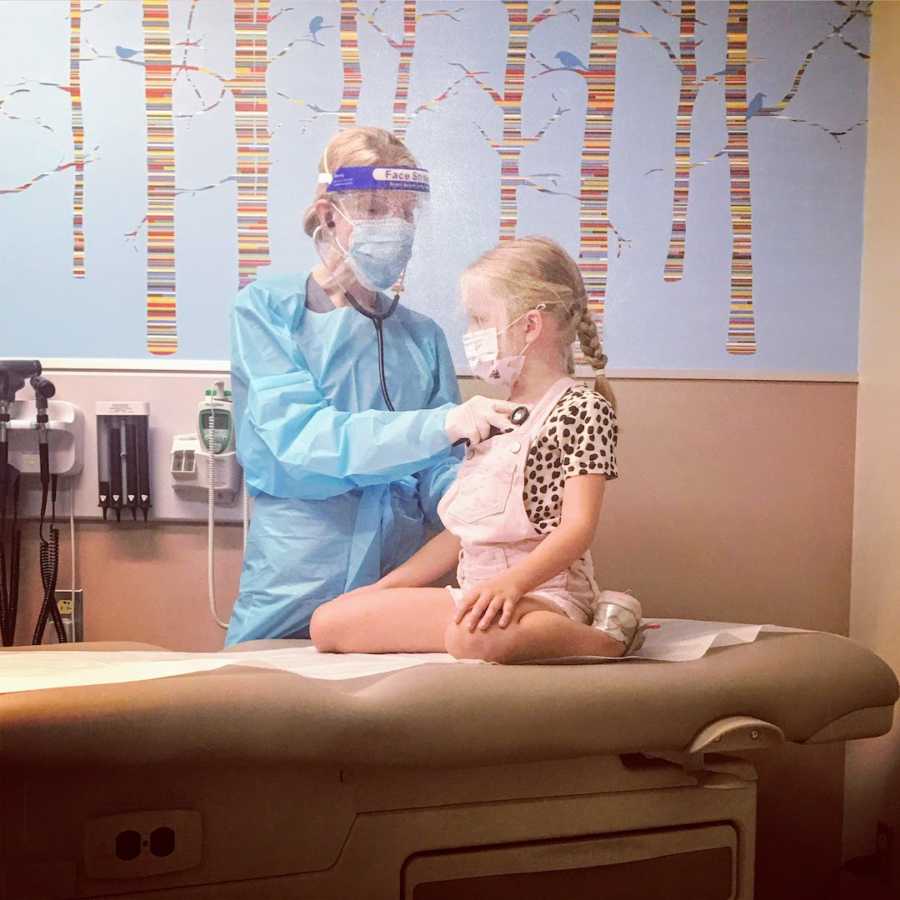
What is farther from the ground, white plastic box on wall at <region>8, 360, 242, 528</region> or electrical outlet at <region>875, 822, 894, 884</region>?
white plastic box on wall at <region>8, 360, 242, 528</region>

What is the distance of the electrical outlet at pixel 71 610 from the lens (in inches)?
72.9

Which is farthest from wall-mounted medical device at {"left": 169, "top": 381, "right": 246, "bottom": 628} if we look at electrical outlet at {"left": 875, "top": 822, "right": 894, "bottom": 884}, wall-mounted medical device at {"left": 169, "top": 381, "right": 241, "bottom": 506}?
electrical outlet at {"left": 875, "top": 822, "right": 894, "bottom": 884}

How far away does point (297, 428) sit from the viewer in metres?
1.54

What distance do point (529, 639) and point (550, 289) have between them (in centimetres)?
50

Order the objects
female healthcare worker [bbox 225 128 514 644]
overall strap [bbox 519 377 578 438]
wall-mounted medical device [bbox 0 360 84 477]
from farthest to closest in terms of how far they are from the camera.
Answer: wall-mounted medical device [bbox 0 360 84 477], female healthcare worker [bbox 225 128 514 644], overall strap [bbox 519 377 578 438]

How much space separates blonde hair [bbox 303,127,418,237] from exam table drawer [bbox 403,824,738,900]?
978 mm

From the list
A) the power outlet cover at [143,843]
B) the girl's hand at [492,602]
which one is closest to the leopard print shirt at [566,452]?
the girl's hand at [492,602]

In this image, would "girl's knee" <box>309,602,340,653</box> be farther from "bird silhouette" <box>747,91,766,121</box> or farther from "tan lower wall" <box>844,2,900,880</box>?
"bird silhouette" <box>747,91,766,121</box>

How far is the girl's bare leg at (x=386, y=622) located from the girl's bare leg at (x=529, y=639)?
→ 0.11 metres

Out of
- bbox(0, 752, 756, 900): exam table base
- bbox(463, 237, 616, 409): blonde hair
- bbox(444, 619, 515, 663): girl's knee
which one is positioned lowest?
bbox(0, 752, 756, 900): exam table base

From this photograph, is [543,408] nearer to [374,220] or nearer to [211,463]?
[374,220]

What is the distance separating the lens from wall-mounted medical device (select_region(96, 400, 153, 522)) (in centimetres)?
183

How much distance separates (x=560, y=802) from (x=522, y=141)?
1137mm

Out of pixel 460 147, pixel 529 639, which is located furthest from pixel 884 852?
pixel 460 147
